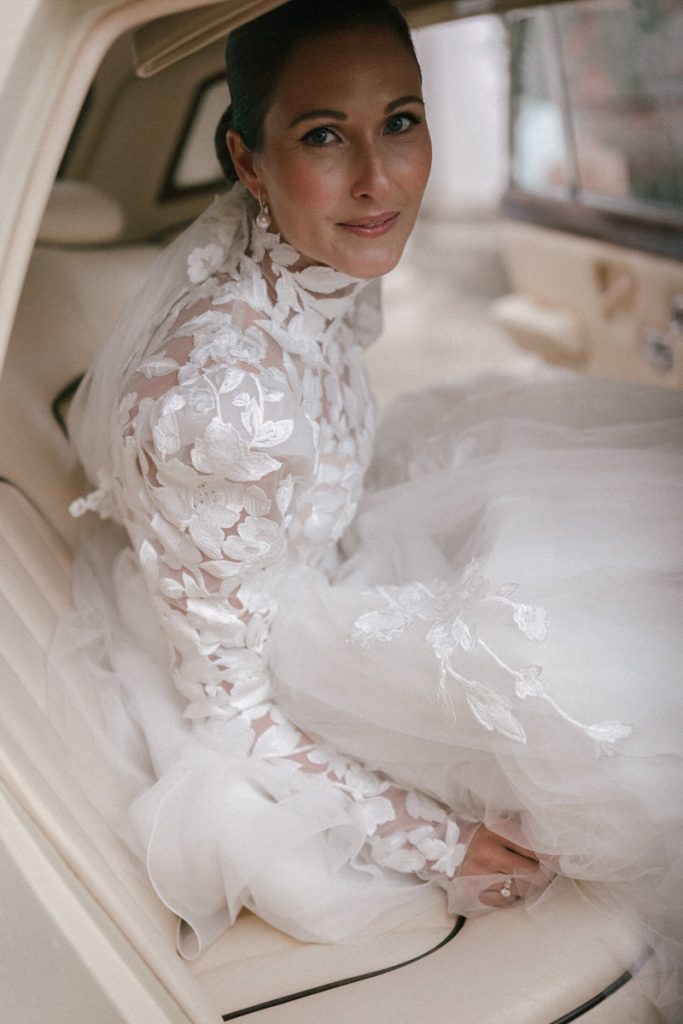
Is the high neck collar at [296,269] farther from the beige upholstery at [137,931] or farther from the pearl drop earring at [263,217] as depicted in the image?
the beige upholstery at [137,931]

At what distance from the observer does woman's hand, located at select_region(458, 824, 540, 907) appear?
1165 mm

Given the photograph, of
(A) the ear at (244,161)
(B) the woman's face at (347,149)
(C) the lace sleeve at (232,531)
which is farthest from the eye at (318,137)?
(C) the lace sleeve at (232,531)

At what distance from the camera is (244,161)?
1296mm

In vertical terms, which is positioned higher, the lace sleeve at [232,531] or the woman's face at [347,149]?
the woman's face at [347,149]

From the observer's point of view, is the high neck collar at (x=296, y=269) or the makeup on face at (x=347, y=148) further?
the high neck collar at (x=296, y=269)

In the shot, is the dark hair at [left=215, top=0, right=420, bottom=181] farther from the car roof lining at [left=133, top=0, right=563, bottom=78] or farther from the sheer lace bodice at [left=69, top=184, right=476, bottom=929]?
the car roof lining at [left=133, top=0, right=563, bottom=78]

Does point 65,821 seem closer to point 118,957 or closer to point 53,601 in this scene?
point 118,957

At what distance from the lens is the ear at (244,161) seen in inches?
50.4

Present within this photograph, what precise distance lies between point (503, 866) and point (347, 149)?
882mm

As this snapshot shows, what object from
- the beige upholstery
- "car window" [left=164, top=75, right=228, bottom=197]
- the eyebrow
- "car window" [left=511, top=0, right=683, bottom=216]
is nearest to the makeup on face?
the eyebrow

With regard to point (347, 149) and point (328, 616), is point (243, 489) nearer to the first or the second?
point (328, 616)

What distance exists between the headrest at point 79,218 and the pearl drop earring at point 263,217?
0.78 meters

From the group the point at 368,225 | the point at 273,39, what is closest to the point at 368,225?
the point at 368,225

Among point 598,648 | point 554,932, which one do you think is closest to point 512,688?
point 598,648
